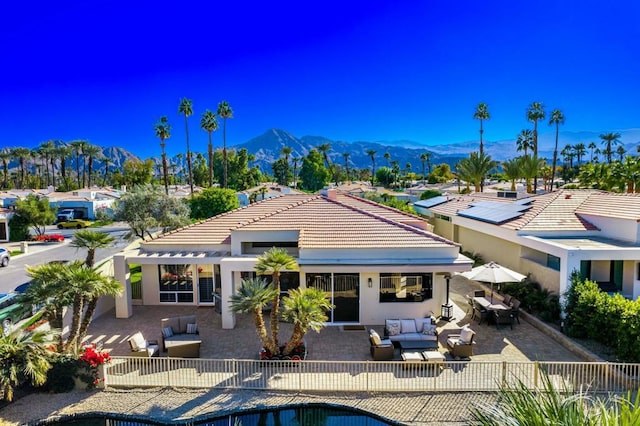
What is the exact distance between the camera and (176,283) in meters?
20.2

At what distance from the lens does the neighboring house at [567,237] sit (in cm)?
1678

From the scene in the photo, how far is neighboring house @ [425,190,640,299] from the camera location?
661 inches

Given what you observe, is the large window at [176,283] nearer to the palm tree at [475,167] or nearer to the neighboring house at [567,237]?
the neighboring house at [567,237]

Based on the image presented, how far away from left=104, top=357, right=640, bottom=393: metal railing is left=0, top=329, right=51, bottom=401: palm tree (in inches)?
70.6

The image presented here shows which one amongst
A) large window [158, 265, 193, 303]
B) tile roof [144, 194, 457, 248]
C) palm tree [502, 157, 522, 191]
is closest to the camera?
tile roof [144, 194, 457, 248]

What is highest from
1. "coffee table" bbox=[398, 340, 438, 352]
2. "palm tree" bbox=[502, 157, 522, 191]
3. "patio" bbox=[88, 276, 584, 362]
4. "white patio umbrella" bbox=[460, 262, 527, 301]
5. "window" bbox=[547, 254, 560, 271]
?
"palm tree" bbox=[502, 157, 522, 191]

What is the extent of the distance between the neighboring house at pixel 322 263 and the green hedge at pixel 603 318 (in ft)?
13.7

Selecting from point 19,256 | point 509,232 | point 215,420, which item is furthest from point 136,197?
point 509,232

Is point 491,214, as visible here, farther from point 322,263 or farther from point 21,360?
point 21,360

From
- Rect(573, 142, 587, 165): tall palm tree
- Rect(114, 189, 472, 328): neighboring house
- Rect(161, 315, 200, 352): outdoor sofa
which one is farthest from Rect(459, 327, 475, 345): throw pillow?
Rect(573, 142, 587, 165): tall palm tree

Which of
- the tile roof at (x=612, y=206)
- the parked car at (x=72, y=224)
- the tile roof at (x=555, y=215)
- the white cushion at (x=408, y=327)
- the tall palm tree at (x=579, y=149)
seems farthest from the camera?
the tall palm tree at (x=579, y=149)

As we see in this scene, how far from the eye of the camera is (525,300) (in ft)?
61.6

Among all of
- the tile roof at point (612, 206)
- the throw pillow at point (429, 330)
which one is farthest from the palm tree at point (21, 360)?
the tile roof at point (612, 206)

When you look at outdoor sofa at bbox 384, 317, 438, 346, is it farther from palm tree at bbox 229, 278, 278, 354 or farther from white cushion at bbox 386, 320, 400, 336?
palm tree at bbox 229, 278, 278, 354
